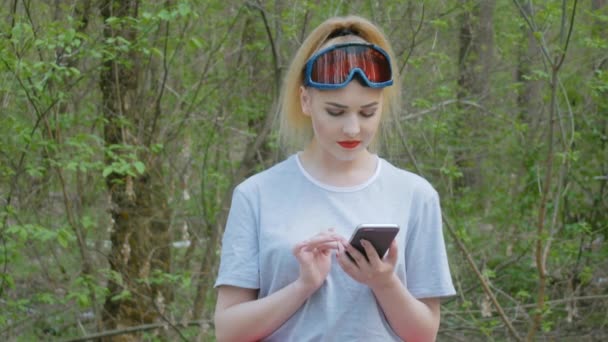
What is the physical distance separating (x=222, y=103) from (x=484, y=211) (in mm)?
2177

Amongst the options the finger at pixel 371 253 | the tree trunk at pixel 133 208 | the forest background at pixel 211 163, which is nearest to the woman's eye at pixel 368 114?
the finger at pixel 371 253

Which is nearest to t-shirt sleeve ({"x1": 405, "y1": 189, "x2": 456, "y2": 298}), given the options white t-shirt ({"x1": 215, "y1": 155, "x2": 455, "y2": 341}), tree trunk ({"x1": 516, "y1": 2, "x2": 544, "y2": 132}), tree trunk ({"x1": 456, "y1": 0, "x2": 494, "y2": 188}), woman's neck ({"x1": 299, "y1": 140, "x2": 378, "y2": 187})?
white t-shirt ({"x1": 215, "y1": 155, "x2": 455, "y2": 341})

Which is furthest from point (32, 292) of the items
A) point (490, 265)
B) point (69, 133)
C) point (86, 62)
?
point (490, 265)

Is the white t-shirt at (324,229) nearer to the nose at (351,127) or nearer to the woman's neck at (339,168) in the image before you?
the woman's neck at (339,168)

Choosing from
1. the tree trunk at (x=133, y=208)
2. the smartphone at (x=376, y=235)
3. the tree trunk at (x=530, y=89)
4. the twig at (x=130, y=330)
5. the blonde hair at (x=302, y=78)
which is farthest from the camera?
the tree trunk at (x=530, y=89)

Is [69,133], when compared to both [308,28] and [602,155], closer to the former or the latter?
[308,28]

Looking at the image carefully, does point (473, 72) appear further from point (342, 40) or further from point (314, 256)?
point (314, 256)

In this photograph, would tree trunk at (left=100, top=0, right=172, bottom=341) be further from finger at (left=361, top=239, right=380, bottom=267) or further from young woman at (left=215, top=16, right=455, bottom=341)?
finger at (left=361, top=239, right=380, bottom=267)

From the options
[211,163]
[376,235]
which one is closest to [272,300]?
[376,235]

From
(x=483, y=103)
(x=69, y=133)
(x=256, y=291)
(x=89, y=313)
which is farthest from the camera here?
(x=483, y=103)

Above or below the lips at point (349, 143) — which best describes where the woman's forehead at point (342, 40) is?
above

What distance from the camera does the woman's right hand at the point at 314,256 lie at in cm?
182

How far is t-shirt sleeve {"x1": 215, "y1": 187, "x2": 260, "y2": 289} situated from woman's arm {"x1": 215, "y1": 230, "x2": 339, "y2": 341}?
3 centimetres

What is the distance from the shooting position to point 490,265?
625 cm
